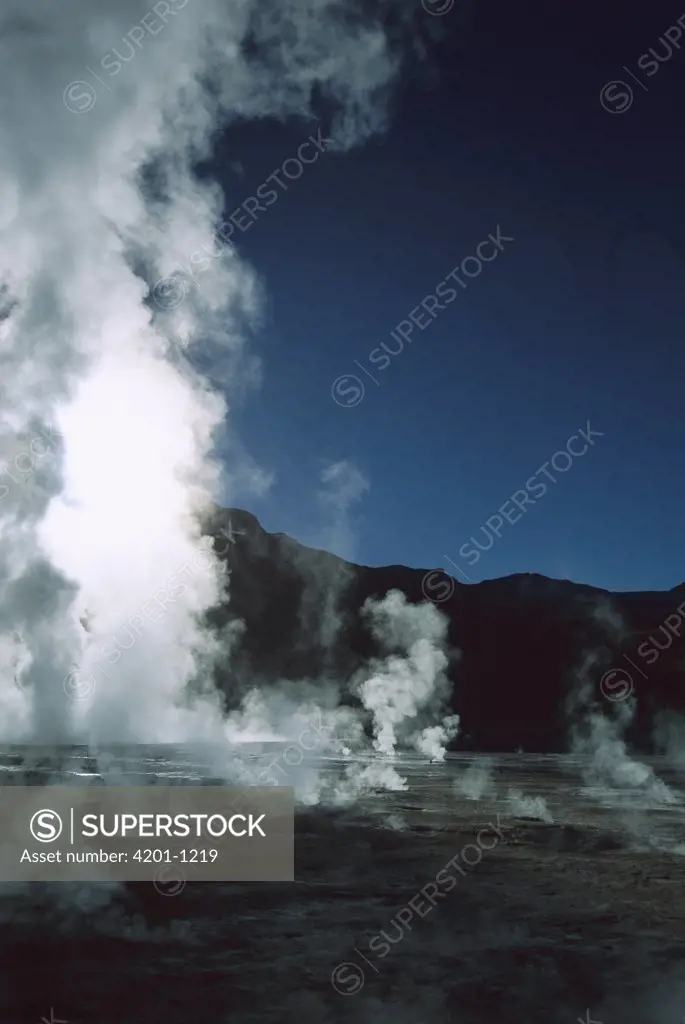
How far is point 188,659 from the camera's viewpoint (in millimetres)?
141000

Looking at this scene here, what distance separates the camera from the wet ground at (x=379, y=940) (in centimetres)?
1488

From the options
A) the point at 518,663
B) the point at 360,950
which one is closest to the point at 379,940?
the point at 360,950

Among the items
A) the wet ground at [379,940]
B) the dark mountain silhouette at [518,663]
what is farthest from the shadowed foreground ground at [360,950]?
the dark mountain silhouette at [518,663]

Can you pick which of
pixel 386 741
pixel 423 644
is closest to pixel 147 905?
pixel 386 741

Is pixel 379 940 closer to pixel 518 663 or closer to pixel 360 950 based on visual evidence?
pixel 360 950

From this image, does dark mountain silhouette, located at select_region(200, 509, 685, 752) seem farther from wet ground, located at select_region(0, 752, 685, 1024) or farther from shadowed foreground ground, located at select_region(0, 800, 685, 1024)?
shadowed foreground ground, located at select_region(0, 800, 685, 1024)

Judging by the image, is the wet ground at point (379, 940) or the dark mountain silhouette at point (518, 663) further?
the dark mountain silhouette at point (518, 663)

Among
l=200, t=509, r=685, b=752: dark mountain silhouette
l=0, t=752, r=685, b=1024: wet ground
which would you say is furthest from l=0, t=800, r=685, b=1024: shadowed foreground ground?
l=200, t=509, r=685, b=752: dark mountain silhouette

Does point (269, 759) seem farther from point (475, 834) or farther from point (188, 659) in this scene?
point (188, 659)

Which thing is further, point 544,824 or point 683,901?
point 544,824

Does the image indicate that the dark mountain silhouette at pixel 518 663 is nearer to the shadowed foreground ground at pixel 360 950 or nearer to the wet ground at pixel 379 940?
the wet ground at pixel 379 940

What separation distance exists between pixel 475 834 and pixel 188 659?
11362 cm

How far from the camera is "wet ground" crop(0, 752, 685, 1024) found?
14.9 meters

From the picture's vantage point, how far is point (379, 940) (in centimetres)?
1848
